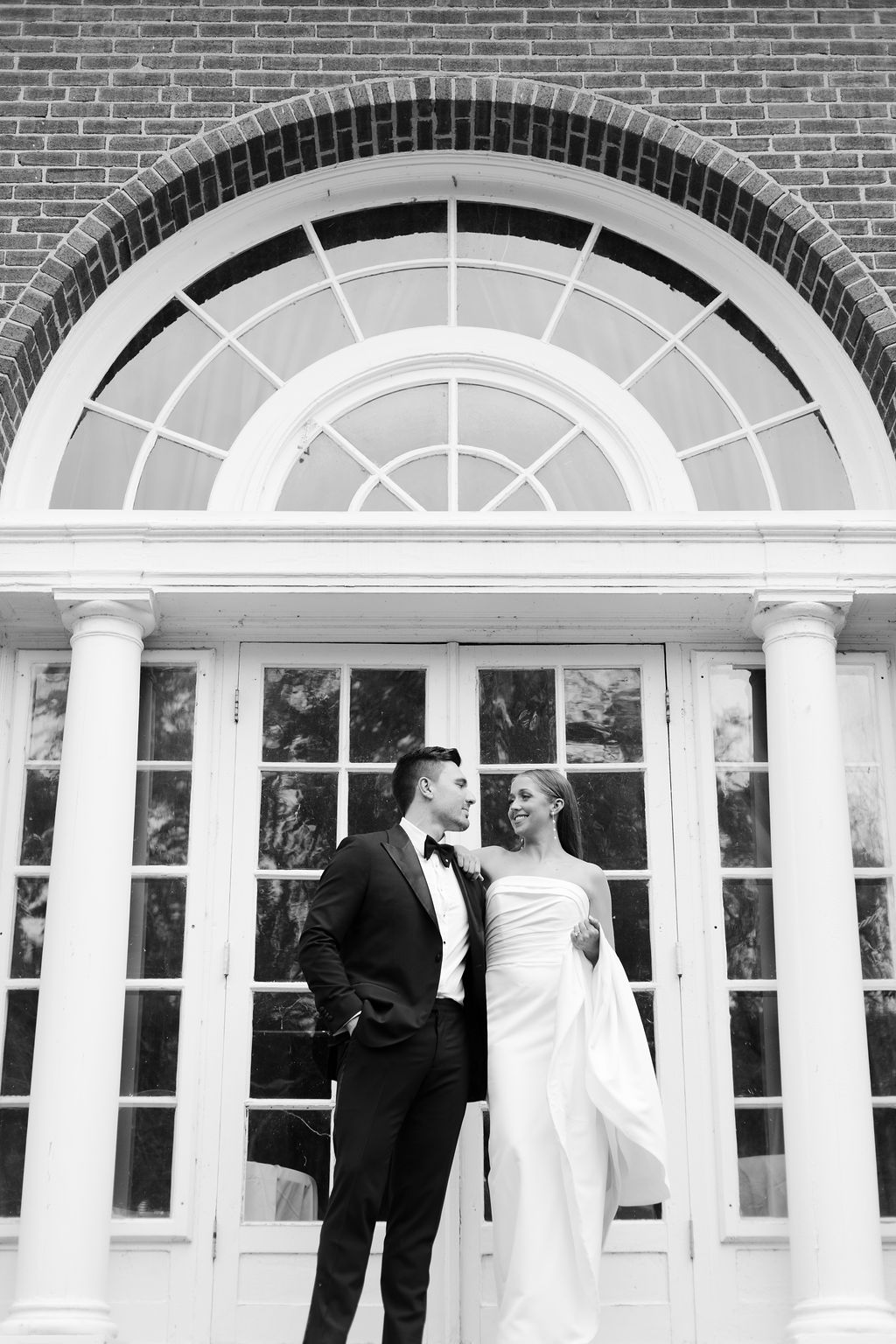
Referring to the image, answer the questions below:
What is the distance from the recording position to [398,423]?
6340 mm

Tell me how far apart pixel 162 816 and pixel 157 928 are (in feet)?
1.40

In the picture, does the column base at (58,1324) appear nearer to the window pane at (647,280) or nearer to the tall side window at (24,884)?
the tall side window at (24,884)

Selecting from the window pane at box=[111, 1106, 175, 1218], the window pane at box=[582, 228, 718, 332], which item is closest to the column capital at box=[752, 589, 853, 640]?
the window pane at box=[582, 228, 718, 332]

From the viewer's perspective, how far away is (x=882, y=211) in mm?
6258

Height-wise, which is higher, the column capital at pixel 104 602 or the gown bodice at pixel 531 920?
the column capital at pixel 104 602

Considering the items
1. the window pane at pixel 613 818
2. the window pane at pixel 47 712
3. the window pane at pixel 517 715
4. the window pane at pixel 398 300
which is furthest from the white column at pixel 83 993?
the window pane at pixel 613 818

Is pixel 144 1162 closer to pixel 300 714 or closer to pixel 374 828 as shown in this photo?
pixel 374 828

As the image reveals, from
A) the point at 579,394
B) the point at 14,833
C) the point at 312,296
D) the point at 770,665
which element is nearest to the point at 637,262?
the point at 579,394

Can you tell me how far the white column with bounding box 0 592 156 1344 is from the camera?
5.21 meters

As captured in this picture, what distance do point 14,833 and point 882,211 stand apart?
13.7ft

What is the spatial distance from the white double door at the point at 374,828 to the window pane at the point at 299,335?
119 centimetres

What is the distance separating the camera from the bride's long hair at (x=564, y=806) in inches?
213

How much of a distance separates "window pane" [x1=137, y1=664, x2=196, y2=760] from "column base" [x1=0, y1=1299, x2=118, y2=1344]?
6.43 feet

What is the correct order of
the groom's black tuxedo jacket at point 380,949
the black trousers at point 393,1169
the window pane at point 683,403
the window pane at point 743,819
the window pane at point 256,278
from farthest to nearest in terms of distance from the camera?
the window pane at point 256,278, the window pane at point 683,403, the window pane at point 743,819, the groom's black tuxedo jacket at point 380,949, the black trousers at point 393,1169
